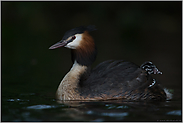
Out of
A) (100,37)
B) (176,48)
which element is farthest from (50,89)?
(100,37)

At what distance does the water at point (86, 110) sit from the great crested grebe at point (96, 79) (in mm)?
250

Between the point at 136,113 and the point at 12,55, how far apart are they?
764 centimetres

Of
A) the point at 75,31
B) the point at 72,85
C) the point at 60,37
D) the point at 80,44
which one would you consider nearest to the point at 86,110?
the point at 72,85

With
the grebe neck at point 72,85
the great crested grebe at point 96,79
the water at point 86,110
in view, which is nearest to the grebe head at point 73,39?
the great crested grebe at point 96,79

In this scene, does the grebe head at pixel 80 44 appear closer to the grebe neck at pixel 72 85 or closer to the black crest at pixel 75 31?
the black crest at pixel 75 31

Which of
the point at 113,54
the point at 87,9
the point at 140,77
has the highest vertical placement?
the point at 87,9

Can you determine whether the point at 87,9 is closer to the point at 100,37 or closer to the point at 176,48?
the point at 100,37

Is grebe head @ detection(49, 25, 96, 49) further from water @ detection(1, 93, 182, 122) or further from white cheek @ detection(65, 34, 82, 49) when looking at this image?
water @ detection(1, 93, 182, 122)

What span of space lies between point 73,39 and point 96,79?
0.87 metres

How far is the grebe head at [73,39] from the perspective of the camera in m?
5.98

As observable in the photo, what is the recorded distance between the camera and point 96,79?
597cm

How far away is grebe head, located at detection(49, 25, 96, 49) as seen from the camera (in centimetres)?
598

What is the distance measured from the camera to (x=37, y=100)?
5.75m

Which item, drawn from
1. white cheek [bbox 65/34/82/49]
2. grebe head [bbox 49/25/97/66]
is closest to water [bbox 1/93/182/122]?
grebe head [bbox 49/25/97/66]
